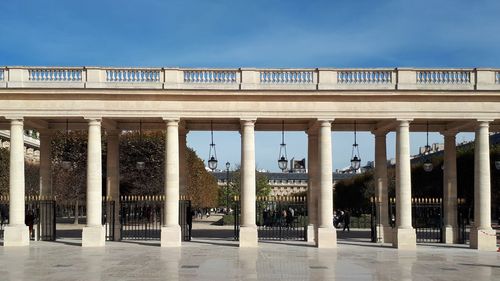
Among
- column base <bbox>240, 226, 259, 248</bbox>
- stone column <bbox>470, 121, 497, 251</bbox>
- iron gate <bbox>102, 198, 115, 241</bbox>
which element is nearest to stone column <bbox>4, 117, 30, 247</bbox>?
iron gate <bbox>102, 198, 115, 241</bbox>

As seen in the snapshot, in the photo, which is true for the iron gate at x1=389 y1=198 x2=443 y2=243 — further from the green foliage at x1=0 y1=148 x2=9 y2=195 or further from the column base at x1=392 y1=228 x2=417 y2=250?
the green foliage at x1=0 y1=148 x2=9 y2=195

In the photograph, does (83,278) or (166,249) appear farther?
(166,249)

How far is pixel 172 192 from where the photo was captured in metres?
37.1

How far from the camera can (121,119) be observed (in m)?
39.2

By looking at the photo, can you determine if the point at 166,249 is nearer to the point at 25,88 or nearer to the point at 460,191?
the point at 25,88

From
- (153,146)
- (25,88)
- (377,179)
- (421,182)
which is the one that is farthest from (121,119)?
(421,182)

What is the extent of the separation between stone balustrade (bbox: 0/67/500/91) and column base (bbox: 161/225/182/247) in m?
7.88

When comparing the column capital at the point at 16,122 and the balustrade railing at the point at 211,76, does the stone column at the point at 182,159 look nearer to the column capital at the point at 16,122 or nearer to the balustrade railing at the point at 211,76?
the balustrade railing at the point at 211,76

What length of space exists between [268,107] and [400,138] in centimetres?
762

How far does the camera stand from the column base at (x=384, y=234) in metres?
40.7

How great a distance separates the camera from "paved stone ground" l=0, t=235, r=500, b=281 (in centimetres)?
2369

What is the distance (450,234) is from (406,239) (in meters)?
5.74

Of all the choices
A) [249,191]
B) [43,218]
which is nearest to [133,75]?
[249,191]

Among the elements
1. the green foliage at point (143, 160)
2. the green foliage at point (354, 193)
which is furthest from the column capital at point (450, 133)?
the green foliage at point (354, 193)
